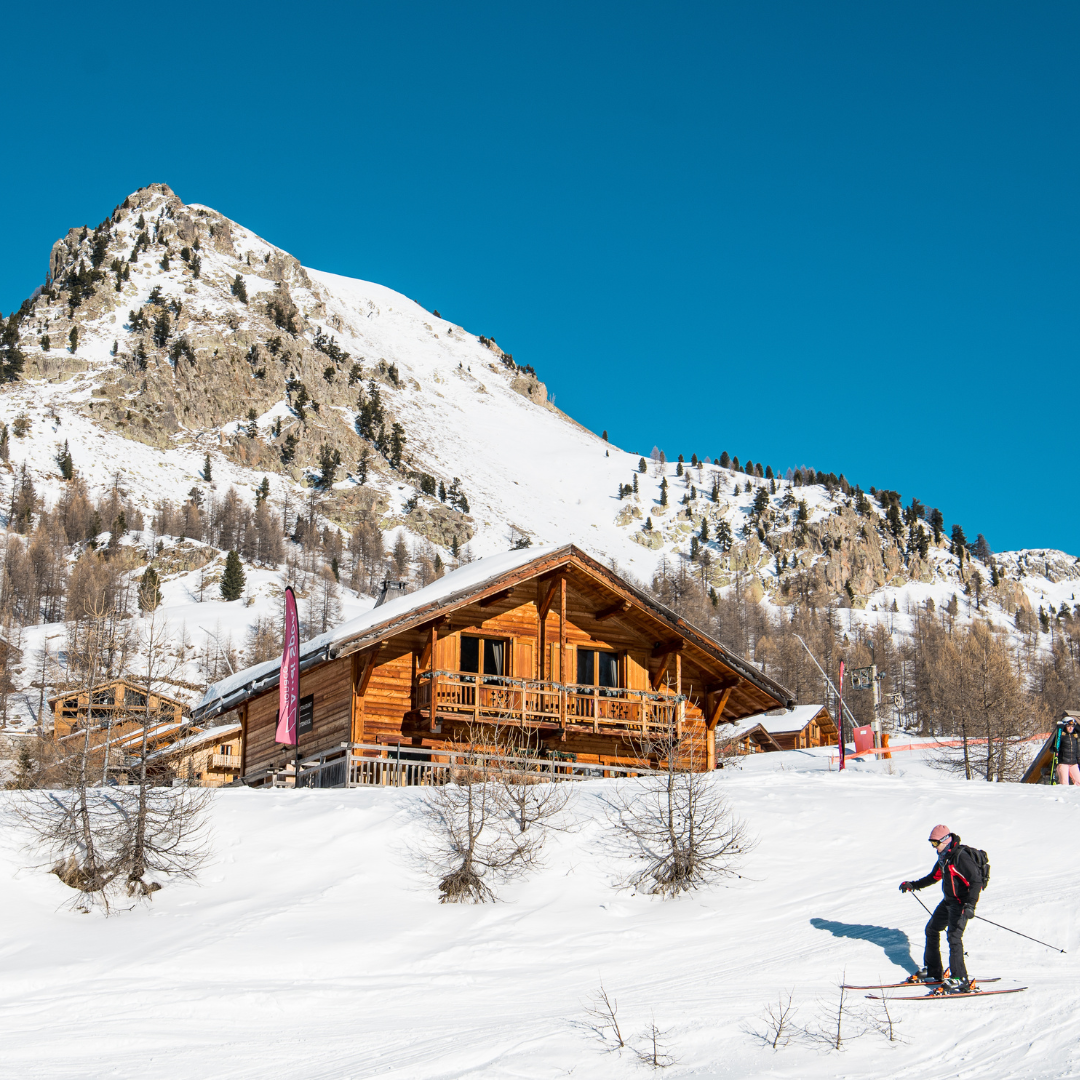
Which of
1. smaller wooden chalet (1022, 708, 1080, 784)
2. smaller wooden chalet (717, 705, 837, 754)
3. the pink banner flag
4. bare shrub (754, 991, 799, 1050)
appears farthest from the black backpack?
smaller wooden chalet (717, 705, 837, 754)

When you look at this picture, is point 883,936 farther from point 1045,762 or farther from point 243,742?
point 243,742

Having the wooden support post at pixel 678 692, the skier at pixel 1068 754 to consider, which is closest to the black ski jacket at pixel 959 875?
the skier at pixel 1068 754

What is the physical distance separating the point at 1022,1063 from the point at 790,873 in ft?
22.3

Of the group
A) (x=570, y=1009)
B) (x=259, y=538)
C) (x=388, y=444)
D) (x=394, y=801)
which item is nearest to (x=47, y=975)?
(x=570, y=1009)

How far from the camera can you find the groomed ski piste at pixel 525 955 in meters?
10.3

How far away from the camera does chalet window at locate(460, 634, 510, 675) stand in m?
27.7

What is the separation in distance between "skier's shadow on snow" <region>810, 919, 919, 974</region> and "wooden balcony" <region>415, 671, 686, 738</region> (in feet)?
34.7

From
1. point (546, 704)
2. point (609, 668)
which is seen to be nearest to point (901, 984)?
point (546, 704)

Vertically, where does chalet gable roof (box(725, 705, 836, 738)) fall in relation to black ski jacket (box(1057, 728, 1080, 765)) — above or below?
above

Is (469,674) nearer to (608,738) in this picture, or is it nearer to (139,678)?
(608,738)

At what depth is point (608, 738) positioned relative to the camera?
94.8 ft

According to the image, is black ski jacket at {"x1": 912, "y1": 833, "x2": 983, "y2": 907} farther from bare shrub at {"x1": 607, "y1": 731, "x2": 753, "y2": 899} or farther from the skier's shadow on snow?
bare shrub at {"x1": 607, "y1": 731, "x2": 753, "y2": 899}

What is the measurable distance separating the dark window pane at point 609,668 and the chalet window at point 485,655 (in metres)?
2.78

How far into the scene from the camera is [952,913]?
11.8m
